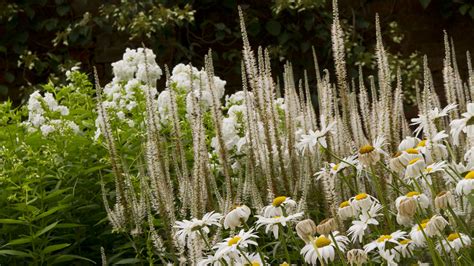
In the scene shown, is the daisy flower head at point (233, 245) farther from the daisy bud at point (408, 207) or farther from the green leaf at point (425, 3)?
the green leaf at point (425, 3)

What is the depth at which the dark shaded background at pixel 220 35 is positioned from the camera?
6789 mm

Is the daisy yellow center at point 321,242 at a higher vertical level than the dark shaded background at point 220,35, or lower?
lower

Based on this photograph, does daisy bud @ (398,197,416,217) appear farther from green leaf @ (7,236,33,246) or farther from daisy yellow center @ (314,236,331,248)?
green leaf @ (7,236,33,246)

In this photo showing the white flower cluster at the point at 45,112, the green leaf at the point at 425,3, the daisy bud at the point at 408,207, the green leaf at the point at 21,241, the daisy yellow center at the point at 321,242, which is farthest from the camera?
the green leaf at the point at 425,3

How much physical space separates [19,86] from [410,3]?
314cm

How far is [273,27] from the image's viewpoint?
6801 millimetres

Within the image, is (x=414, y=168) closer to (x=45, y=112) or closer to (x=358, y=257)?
(x=358, y=257)

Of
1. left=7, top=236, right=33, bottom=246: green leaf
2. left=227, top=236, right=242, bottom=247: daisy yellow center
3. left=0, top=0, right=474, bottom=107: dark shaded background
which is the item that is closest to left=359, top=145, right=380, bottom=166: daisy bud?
left=227, top=236, right=242, bottom=247: daisy yellow center

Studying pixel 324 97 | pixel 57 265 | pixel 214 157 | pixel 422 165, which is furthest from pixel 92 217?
pixel 422 165

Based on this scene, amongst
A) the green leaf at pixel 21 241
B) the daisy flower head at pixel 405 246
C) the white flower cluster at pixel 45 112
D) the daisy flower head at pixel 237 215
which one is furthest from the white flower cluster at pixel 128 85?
the daisy flower head at pixel 405 246

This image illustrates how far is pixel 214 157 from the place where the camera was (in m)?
3.24

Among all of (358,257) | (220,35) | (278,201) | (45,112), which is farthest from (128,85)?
(220,35)

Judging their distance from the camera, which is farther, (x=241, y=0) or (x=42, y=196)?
(x=241, y=0)

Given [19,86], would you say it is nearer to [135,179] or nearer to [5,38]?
[5,38]
